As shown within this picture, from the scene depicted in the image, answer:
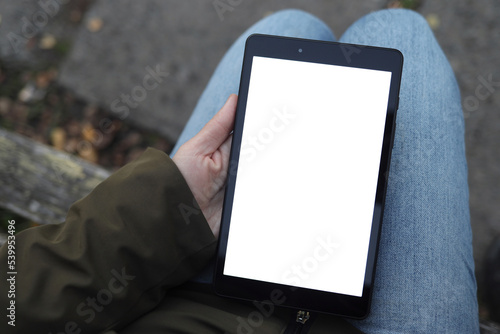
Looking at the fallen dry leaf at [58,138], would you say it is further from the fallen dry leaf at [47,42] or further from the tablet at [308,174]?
the tablet at [308,174]

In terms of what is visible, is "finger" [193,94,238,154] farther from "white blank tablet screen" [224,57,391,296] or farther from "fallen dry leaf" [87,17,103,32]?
"fallen dry leaf" [87,17,103,32]

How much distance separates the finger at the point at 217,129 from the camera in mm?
1124

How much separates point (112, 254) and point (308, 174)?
0.53 metres

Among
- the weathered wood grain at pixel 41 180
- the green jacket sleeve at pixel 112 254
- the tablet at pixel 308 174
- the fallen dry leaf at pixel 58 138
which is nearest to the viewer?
the green jacket sleeve at pixel 112 254

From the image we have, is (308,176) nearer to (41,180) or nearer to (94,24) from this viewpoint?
(41,180)

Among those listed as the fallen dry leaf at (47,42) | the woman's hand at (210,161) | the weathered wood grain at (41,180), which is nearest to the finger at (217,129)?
the woman's hand at (210,161)

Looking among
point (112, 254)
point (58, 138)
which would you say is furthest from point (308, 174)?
point (58, 138)

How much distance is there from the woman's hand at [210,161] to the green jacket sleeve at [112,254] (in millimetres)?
97

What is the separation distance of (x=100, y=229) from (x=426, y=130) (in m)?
0.92

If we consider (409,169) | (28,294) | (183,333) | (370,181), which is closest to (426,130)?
(409,169)

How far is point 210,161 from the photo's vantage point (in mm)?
1151

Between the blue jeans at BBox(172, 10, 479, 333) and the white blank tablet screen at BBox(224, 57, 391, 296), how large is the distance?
0.11 meters

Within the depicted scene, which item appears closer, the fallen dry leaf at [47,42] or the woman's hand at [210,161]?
the woman's hand at [210,161]

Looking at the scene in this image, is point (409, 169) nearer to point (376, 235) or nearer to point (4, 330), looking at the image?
point (376, 235)
